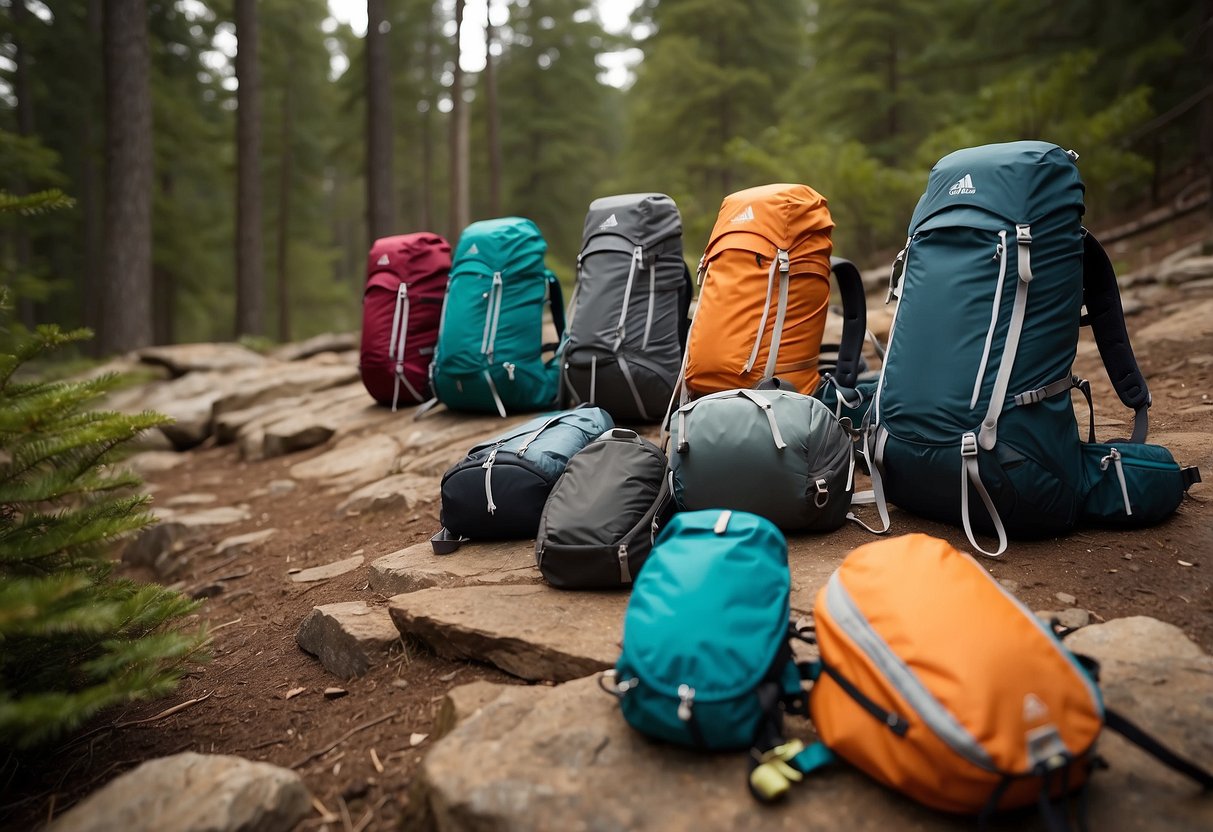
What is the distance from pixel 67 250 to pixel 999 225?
73.8 ft

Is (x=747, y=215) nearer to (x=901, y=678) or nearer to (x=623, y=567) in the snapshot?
(x=623, y=567)

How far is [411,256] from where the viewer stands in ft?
20.5

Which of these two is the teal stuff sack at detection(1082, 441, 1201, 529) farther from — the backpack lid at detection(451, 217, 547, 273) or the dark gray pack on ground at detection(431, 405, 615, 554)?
the backpack lid at detection(451, 217, 547, 273)

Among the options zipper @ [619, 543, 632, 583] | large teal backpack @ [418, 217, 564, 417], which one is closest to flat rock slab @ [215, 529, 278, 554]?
large teal backpack @ [418, 217, 564, 417]

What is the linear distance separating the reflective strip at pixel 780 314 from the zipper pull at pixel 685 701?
2.33m

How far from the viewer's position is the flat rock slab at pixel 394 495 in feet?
15.2

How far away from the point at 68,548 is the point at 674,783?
6.80 ft

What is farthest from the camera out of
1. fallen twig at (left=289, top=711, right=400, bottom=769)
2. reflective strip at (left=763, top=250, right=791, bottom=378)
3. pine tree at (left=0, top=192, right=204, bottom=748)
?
reflective strip at (left=763, top=250, right=791, bottom=378)

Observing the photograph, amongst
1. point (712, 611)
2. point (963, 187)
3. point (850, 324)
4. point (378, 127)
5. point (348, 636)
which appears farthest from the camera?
point (378, 127)

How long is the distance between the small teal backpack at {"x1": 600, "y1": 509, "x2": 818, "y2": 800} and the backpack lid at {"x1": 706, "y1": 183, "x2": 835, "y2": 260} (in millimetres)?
2306

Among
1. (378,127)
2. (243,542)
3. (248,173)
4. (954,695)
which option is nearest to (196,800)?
(954,695)

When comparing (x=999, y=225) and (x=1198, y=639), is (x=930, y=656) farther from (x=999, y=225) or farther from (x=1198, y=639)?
(x=999, y=225)

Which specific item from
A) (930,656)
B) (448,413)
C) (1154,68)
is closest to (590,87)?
(1154,68)

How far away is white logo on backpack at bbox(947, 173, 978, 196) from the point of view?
2951mm
